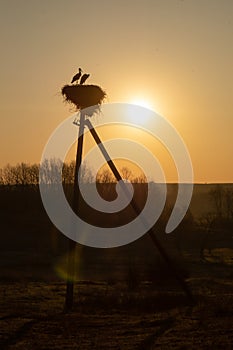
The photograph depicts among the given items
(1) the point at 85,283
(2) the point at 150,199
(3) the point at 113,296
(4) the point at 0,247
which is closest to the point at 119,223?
(2) the point at 150,199

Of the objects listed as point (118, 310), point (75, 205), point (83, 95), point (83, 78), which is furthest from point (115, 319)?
point (83, 78)

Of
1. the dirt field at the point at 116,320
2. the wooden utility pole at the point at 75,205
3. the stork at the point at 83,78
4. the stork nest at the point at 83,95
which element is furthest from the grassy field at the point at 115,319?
the stork at the point at 83,78

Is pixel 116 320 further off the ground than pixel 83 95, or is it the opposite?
pixel 83 95

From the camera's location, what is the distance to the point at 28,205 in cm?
8125

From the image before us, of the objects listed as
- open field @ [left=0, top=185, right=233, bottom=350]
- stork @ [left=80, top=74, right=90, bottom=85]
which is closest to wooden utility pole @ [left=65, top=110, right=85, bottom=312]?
open field @ [left=0, top=185, right=233, bottom=350]

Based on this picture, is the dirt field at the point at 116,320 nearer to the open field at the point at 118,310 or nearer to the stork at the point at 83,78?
the open field at the point at 118,310

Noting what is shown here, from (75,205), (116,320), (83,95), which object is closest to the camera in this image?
(116,320)

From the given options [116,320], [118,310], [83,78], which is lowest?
[116,320]

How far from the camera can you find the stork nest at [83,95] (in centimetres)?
2433

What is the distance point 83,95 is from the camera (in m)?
24.4

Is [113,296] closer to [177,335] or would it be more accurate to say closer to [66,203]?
[177,335]

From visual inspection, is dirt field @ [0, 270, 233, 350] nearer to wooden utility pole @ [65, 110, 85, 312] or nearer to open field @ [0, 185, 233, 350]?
open field @ [0, 185, 233, 350]

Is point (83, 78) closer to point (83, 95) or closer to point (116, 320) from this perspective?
point (83, 95)

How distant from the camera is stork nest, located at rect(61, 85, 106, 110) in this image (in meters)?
24.3
